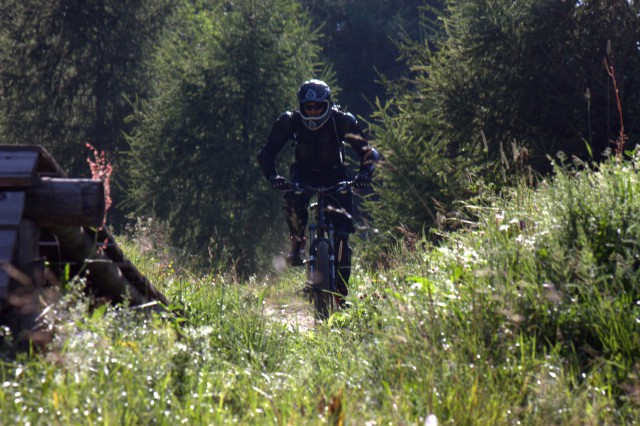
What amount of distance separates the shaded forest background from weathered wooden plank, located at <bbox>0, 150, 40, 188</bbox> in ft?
6.04

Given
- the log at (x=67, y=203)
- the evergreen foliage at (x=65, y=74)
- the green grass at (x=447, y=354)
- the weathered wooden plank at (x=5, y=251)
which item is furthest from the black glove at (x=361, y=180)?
the evergreen foliage at (x=65, y=74)

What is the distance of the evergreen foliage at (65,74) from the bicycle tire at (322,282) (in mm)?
13663

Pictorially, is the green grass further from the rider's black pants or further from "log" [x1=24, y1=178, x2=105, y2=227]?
the rider's black pants

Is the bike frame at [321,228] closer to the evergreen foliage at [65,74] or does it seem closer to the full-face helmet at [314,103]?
the full-face helmet at [314,103]

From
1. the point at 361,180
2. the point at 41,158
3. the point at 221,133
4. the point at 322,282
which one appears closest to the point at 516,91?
the point at 361,180

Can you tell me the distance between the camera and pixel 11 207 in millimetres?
4312

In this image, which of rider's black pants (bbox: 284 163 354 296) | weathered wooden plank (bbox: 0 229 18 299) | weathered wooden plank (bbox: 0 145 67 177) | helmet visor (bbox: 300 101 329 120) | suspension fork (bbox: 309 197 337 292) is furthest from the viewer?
helmet visor (bbox: 300 101 329 120)

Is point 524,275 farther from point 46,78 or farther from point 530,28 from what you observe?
point 46,78

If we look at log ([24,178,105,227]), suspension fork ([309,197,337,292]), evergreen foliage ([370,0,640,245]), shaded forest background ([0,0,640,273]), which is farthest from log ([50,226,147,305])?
evergreen foliage ([370,0,640,245])

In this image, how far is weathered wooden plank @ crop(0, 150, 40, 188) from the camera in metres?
4.37

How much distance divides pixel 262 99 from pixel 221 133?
101 cm

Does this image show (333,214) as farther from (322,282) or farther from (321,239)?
(322,282)

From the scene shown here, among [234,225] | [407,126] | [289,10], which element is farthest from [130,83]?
[407,126]

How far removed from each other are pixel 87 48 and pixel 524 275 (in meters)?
17.4
